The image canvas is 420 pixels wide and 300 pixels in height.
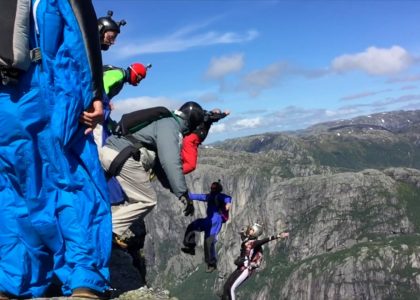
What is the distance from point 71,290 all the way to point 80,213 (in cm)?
91

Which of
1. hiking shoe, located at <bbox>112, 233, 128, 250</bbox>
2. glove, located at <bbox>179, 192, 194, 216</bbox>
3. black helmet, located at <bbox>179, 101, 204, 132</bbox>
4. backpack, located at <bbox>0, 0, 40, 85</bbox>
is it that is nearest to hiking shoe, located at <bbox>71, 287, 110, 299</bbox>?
backpack, located at <bbox>0, 0, 40, 85</bbox>

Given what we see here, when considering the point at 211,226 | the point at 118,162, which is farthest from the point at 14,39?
the point at 211,226

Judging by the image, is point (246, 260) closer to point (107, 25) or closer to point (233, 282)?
point (233, 282)

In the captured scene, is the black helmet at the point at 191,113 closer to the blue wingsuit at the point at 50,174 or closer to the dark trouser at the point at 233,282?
the blue wingsuit at the point at 50,174

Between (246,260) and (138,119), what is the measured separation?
7356 mm

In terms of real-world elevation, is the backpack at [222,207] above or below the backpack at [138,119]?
below

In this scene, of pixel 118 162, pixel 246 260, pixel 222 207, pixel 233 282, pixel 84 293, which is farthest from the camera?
pixel 246 260

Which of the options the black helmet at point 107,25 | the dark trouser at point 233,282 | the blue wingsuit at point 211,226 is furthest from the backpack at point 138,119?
the dark trouser at point 233,282

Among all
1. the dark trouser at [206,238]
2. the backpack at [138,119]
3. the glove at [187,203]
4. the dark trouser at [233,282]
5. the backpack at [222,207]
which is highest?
the backpack at [138,119]

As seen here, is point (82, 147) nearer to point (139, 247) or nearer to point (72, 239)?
point (72, 239)

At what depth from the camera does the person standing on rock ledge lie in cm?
1403

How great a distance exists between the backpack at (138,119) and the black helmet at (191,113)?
0.76 meters

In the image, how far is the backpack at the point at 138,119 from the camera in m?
9.60

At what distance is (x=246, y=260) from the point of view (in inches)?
599
